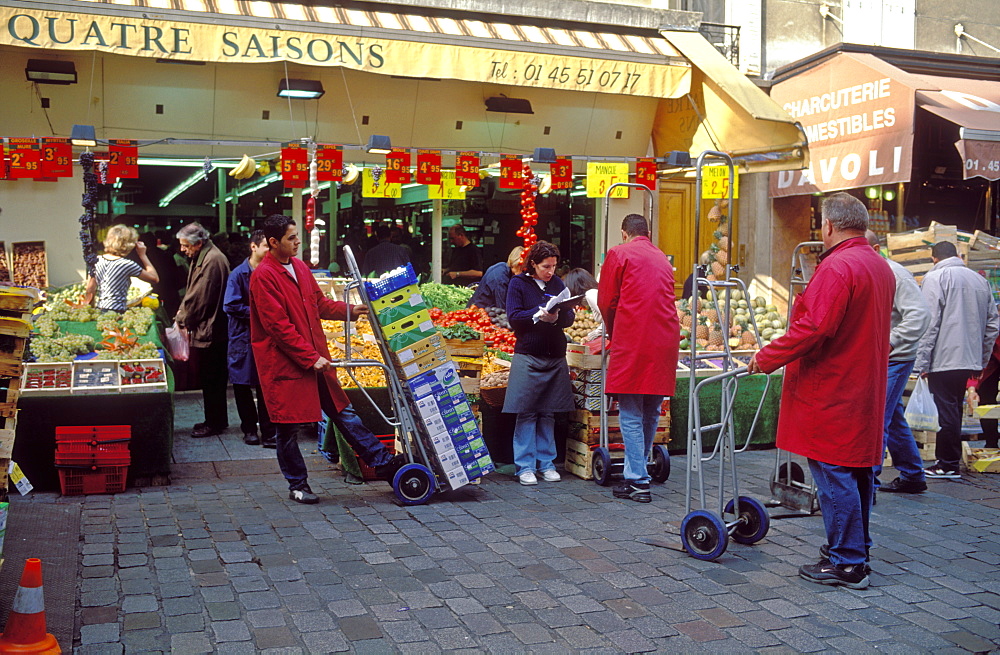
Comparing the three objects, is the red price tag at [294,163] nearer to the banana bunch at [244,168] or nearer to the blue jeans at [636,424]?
the banana bunch at [244,168]

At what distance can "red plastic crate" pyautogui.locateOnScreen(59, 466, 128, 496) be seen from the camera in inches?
261

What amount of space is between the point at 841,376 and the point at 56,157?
7.49m

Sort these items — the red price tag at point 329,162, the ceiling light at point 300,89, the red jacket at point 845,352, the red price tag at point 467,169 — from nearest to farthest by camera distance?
the red jacket at point 845,352 → the red price tag at point 329,162 → the red price tag at point 467,169 → the ceiling light at point 300,89

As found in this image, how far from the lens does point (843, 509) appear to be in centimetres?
493

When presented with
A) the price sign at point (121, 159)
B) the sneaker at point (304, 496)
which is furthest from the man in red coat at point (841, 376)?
the price sign at point (121, 159)

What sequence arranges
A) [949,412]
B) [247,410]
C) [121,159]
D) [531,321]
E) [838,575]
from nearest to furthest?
[838,575] → [531,321] → [949,412] → [247,410] → [121,159]

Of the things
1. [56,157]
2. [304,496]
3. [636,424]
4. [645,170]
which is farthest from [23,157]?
[645,170]

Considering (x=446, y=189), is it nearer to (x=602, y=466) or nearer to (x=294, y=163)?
(x=294, y=163)

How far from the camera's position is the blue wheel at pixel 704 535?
17.2 feet

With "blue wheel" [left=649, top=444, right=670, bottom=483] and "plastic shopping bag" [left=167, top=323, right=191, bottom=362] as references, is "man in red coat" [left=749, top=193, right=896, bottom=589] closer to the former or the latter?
"blue wheel" [left=649, top=444, right=670, bottom=483]

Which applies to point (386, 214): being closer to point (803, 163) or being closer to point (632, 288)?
point (803, 163)

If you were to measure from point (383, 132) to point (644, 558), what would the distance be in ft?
25.7

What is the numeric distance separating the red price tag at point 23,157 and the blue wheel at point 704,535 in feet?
22.9

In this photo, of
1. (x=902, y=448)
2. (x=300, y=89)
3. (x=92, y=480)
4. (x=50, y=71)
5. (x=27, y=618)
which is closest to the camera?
(x=27, y=618)
